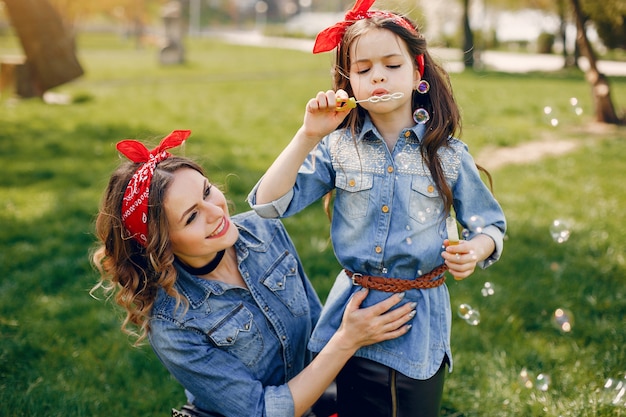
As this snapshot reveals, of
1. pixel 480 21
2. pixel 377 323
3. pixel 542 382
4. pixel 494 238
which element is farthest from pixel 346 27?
pixel 480 21

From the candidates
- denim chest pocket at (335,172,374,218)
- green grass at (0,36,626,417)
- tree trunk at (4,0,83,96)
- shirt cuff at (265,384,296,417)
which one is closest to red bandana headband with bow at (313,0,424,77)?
denim chest pocket at (335,172,374,218)

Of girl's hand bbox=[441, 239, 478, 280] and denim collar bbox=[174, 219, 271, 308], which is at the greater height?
girl's hand bbox=[441, 239, 478, 280]

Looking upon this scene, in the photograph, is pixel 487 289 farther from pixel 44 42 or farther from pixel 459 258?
pixel 44 42

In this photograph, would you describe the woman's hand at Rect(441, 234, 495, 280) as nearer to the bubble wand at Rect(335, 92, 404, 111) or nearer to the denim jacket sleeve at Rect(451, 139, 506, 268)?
the denim jacket sleeve at Rect(451, 139, 506, 268)

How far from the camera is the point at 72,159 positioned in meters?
6.31

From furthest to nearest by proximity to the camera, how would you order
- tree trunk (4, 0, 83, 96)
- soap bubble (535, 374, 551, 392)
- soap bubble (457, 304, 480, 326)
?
tree trunk (4, 0, 83, 96) < soap bubble (535, 374, 551, 392) < soap bubble (457, 304, 480, 326)

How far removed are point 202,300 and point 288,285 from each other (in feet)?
1.11

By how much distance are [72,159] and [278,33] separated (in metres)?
39.5

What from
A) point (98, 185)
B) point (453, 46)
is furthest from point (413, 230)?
point (453, 46)

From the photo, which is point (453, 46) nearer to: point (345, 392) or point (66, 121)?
point (66, 121)

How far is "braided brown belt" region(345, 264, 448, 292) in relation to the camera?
1877 millimetres

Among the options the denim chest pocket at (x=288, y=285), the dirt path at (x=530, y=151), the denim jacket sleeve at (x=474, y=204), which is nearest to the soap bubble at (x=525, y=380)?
the denim jacket sleeve at (x=474, y=204)

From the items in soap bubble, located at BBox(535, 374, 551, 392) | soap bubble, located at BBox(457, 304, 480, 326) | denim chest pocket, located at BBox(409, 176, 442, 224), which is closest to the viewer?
denim chest pocket, located at BBox(409, 176, 442, 224)

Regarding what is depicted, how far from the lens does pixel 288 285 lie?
2.23m
